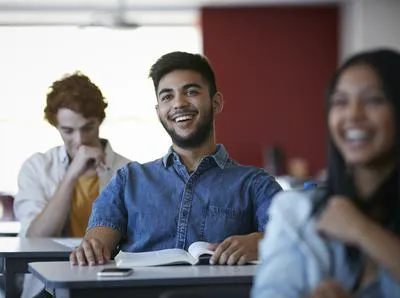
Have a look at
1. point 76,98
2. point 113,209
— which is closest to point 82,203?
point 76,98

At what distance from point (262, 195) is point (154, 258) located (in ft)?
1.67

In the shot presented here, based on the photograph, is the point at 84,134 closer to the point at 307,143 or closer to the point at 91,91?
the point at 91,91

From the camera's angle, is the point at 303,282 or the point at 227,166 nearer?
the point at 303,282

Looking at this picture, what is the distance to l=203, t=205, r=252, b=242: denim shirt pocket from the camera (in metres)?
3.24

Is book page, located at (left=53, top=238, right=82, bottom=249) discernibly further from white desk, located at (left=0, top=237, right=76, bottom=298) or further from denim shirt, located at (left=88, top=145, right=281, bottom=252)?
denim shirt, located at (left=88, top=145, right=281, bottom=252)

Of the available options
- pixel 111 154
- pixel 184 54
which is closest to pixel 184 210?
pixel 184 54

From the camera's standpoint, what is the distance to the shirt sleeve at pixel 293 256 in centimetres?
186

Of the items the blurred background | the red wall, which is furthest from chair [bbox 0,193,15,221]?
the red wall

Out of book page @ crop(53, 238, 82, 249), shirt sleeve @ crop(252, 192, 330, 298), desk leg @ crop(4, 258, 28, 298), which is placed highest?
shirt sleeve @ crop(252, 192, 330, 298)

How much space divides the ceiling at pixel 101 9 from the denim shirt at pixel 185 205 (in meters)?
8.04

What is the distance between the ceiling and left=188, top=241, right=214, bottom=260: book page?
8356 millimetres

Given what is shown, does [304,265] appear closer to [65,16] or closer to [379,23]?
[379,23]

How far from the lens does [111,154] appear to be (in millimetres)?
4441

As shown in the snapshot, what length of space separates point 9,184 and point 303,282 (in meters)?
10.0
